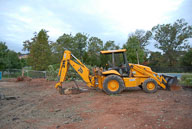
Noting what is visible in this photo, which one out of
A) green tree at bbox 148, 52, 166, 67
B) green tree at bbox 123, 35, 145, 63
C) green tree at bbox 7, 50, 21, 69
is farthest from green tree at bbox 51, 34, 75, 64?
green tree at bbox 148, 52, 166, 67

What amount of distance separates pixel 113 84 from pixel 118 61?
1356 millimetres

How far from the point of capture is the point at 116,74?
28.4 ft

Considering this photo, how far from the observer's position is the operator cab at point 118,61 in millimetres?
8800

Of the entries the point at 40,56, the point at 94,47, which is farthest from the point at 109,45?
the point at 40,56

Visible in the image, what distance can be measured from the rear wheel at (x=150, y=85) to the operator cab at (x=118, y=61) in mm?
1104

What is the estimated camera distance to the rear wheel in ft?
28.3

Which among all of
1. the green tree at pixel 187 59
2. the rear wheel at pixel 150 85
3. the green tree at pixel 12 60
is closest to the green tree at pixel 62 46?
the green tree at pixel 12 60

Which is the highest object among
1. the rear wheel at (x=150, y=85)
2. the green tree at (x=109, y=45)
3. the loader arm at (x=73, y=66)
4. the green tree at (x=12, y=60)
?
the green tree at (x=109, y=45)

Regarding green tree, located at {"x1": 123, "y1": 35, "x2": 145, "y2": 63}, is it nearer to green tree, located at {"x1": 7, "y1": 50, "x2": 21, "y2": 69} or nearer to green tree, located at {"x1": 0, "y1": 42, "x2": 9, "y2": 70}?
green tree, located at {"x1": 7, "y1": 50, "x2": 21, "y2": 69}

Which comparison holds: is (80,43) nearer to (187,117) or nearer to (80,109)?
(80,109)

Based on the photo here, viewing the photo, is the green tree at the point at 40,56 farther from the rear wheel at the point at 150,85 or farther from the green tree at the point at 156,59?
the green tree at the point at 156,59

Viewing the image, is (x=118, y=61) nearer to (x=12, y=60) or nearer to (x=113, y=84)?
(x=113, y=84)

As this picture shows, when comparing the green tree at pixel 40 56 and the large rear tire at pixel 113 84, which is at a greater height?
the green tree at pixel 40 56

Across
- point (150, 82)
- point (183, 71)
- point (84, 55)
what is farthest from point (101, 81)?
point (183, 71)
